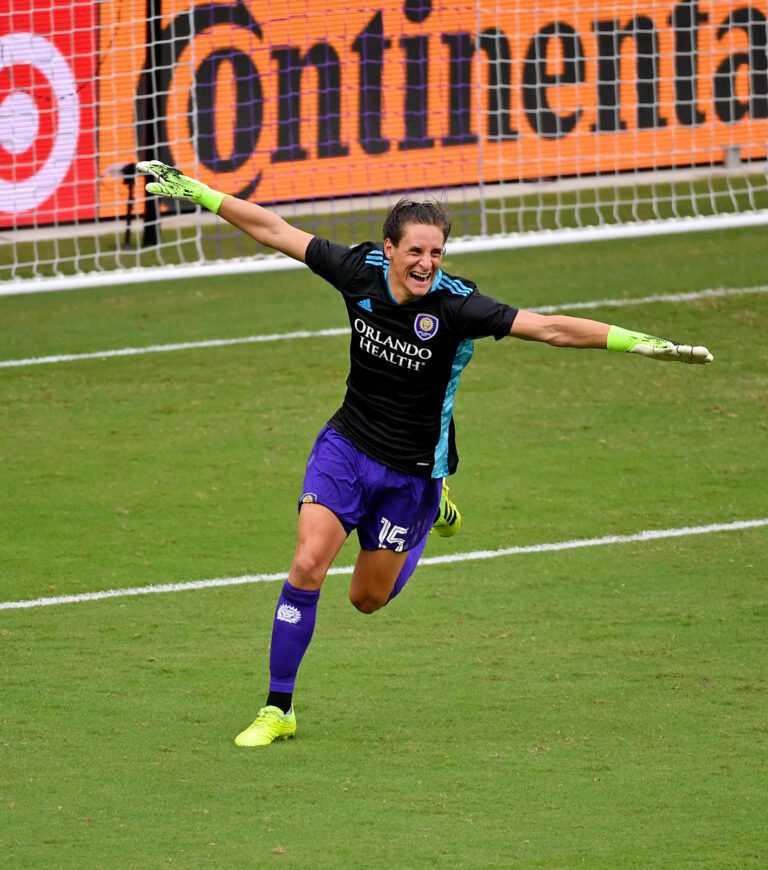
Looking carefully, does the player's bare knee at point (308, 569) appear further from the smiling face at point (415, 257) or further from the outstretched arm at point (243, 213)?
the outstretched arm at point (243, 213)

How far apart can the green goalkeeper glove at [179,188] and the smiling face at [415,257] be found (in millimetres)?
900

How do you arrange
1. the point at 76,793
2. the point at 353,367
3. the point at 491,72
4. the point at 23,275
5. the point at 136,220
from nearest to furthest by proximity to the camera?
the point at 76,793, the point at 353,367, the point at 23,275, the point at 136,220, the point at 491,72

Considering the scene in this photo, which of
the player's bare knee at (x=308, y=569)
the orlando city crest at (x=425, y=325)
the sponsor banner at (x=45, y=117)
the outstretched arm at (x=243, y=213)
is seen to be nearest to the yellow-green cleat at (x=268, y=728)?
the player's bare knee at (x=308, y=569)

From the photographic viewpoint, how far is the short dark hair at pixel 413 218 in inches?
233

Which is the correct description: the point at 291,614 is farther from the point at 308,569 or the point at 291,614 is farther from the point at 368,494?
the point at 368,494

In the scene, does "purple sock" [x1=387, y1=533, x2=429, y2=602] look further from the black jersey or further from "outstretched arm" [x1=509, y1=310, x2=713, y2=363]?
"outstretched arm" [x1=509, y1=310, x2=713, y2=363]

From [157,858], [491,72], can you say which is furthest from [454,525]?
[491,72]

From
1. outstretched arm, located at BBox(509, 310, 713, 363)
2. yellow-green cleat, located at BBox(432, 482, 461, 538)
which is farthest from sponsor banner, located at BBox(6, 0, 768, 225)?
outstretched arm, located at BBox(509, 310, 713, 363)

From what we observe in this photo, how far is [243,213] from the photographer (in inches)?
255

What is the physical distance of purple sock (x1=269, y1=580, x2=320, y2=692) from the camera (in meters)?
6.09

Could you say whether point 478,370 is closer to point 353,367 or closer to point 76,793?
point 353,367

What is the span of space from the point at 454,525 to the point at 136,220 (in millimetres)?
7991

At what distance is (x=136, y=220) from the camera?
14.7 meters

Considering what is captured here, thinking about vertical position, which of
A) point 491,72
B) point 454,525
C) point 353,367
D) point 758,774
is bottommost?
point 758,774
